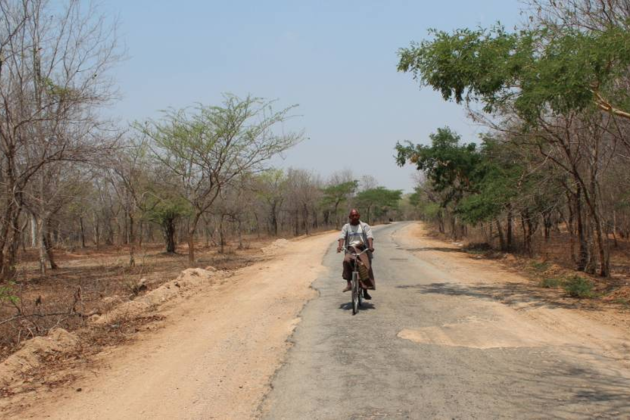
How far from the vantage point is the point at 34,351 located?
23.5ft

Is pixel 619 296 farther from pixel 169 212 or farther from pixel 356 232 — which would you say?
pixel 169 212

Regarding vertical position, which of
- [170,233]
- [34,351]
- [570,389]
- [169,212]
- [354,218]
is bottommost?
[570,389]

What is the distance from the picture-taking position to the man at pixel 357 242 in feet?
31.8

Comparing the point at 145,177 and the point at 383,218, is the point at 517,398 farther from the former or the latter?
the point at 383,218

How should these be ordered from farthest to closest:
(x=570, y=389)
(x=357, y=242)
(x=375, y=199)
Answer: (x=375, y=199) < (x=357, y=242) < (x=570, y=389)

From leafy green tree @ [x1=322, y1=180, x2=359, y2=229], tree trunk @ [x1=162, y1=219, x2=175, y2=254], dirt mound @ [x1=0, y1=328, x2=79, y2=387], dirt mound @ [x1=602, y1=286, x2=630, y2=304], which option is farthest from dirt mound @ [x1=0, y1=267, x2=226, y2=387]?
leafy green tree @ [x1=322, y1=180, x2=359, y2=229]

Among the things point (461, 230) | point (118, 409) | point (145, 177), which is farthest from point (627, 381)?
point (461, 230)

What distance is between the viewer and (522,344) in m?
→ 6.98

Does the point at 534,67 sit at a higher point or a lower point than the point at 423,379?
higher

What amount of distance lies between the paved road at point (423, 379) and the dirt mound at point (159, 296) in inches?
153

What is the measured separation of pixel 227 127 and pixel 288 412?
1957 centimetres

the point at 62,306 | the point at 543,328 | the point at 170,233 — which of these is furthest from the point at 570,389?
the point at 170,233

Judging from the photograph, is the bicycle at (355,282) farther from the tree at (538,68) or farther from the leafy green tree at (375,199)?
the leafy green tree at (375,199)

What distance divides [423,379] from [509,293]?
729 centimetres
